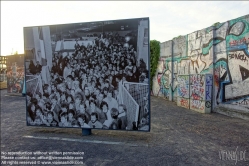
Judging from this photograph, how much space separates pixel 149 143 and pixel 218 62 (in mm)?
6858

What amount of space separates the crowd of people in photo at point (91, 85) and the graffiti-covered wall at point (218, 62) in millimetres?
5660

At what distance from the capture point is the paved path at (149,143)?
443 centimetres

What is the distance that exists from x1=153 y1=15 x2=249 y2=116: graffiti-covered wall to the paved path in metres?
1.87

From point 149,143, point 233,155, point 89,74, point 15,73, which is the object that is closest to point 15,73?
point 15,73

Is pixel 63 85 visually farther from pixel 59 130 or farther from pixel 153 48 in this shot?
pixel 153 48

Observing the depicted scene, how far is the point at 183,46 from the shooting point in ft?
43.6

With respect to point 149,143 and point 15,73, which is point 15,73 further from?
point 149,143

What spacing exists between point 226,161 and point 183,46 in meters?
10.1

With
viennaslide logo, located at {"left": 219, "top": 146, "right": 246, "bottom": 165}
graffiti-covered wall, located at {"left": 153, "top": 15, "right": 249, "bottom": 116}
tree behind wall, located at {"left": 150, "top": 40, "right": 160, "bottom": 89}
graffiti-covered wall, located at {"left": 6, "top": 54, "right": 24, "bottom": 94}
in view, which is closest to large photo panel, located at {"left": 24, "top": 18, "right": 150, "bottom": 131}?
viennaslide logo, located at {"left": 219, "top": 146, "right": 246, "bottom": 165}

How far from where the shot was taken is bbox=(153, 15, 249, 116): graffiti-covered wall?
27.7ft

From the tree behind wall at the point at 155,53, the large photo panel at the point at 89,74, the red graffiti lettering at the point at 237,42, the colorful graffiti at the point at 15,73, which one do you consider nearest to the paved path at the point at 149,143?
the large photo panel at the point at 89,74

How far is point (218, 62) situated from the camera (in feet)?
32.9

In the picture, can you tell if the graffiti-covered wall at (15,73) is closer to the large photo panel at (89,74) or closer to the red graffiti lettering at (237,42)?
the large photo panel at (89,74)

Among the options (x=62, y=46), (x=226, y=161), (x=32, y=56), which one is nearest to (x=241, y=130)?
(x=226, y=161)
